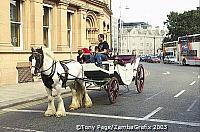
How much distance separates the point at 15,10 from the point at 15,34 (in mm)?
1418

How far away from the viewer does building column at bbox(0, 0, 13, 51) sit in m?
19.0

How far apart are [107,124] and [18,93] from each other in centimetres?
750

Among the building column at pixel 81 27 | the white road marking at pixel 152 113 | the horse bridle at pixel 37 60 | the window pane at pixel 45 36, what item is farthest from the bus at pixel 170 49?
the horse bridle at pixel 37 60

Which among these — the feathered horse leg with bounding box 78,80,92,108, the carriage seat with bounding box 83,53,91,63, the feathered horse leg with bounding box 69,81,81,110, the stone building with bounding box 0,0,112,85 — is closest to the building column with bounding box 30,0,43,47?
the stone building with bounding box 0,0,112,85

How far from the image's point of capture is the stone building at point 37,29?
63.1 feet

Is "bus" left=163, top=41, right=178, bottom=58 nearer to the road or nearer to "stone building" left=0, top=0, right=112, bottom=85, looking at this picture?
"stone building" left=0, top=0, right=112, bottom=85

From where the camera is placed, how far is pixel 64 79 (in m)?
10.5

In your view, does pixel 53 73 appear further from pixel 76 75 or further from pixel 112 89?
pixel 112 89

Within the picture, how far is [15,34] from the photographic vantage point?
21.4 meters

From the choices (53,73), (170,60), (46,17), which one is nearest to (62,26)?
(46,17)

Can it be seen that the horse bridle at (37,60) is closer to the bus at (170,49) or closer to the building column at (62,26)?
the building column at (62,26)

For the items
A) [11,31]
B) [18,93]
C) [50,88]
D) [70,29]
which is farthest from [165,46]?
[50,88]

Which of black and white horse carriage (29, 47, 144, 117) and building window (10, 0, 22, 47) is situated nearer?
black and white horse carriage (29, 47, 144, 117)

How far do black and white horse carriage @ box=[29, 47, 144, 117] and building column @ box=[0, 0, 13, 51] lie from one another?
746 cm
